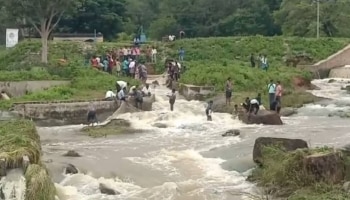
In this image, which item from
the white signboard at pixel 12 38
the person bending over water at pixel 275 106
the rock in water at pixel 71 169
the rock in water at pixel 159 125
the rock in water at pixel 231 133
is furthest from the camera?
the white signboard at pixel 12 38

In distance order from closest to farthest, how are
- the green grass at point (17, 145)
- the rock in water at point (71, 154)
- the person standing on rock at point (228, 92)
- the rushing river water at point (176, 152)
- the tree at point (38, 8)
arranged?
the green grass at point (17, 145), the rushing river water at point (176, 152), the rock in water at point (71, 154), the person standing on rock at point (228, 92), the tree at point (38, 8)

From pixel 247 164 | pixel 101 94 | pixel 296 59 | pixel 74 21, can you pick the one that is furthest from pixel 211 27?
pixel 247 164

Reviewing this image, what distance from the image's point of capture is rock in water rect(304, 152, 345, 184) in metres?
17.9

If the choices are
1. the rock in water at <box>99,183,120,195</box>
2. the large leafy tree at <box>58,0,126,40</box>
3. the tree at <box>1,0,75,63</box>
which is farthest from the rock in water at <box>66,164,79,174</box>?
the large leafy tree at <box>58,0,126,40</box>

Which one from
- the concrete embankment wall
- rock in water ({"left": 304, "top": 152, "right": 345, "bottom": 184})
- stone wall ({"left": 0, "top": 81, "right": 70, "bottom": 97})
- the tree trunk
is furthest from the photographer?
the concrete embankment wall

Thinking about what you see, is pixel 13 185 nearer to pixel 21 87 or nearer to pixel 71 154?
pixel 71 154

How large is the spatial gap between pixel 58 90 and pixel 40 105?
9.82ft

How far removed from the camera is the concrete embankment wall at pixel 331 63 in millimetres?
46562

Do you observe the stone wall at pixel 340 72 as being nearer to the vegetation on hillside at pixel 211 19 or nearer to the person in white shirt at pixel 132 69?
the vegetation on hillside at pixel 211 19

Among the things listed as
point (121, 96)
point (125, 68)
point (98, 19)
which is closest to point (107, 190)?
point (121, 96)

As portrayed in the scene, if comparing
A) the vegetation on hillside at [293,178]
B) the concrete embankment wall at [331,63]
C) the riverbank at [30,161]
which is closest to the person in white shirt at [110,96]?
the riverbank at [30,161]

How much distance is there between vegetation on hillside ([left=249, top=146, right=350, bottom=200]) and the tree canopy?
27024 mm

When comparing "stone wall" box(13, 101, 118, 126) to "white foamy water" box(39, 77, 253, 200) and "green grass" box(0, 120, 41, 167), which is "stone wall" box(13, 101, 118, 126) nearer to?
"white foamy water" box(39, 77, 253, 200)

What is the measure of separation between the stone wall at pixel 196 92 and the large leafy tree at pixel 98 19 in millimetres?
19274
